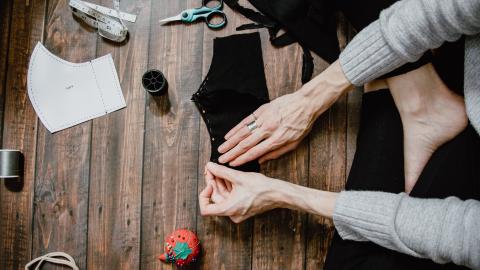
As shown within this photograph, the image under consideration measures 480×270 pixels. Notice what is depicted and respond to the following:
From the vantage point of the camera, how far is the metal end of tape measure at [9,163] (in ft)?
4.47

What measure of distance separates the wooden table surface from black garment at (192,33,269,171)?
0.04 meters

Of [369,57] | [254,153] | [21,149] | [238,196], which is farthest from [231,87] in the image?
[21,149]

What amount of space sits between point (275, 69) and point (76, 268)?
995 mm

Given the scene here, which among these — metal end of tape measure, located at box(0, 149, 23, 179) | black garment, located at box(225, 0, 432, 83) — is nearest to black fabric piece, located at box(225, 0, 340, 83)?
black garment, located at box(225, 0, 432, 83)

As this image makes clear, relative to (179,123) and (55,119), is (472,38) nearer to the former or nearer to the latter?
(179,123)

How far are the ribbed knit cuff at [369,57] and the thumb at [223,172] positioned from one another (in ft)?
1.48

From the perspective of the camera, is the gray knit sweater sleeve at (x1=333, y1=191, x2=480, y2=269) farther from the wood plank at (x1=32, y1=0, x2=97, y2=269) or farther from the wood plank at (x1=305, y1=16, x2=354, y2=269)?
the wood plank at (x1=32, y1=0, x2=97, y2=269)

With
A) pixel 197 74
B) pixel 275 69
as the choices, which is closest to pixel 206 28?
pixel 197 74

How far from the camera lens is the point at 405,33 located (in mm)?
922

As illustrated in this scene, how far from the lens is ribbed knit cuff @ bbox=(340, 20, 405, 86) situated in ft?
3.27

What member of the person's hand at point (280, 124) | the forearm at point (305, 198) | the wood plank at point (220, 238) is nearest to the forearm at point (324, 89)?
the person's hand at point (280, 124)

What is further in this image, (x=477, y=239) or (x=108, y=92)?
(x=108, y=92)

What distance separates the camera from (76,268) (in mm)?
1362

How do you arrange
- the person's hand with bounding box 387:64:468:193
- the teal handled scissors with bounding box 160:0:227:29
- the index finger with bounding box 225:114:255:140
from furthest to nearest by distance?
the teal handled scissors with bounding box 160:0:227:29
the index finger with bounding box 225:114:255:140
the person's hand with bounding box 387:64:468:193
